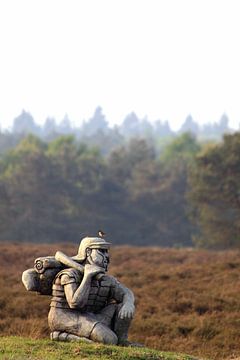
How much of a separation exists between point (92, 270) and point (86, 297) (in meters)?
0.42

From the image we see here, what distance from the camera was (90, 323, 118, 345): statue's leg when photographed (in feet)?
35.6

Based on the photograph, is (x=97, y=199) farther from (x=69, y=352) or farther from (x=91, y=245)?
(x=69, y=352)

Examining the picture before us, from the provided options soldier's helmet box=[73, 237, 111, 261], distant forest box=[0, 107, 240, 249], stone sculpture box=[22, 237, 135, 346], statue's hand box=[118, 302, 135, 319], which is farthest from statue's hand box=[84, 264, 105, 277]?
distant forest box=[0, 107, 240, 249]

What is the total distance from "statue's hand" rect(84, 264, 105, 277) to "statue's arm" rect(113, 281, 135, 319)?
391 millimetres

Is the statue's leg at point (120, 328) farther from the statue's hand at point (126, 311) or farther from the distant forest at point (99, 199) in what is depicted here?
the distant forest at point (99, 199)

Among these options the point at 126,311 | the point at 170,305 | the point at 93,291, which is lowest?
the point at 170,305

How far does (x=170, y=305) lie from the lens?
788 inches

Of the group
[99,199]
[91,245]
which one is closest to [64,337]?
[91,245]

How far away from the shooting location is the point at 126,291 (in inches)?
446

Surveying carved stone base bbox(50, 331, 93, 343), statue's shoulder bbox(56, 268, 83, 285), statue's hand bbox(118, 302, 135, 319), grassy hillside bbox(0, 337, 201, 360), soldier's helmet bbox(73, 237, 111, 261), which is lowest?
grassy hillside bbox(0, 337, 201, 360)

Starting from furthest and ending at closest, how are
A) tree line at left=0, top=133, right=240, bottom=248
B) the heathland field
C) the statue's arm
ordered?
tree line at left=0, top=133, right=240, bottom=248
the heathland field
the statue's arm

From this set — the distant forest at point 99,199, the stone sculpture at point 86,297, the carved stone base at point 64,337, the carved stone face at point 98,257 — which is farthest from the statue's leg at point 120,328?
the distant forest at point 99,199

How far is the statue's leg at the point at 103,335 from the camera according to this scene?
35.6 feet

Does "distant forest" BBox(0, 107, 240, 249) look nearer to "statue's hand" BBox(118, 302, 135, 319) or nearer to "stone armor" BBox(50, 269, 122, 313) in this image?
"stone armor" BBox(50, 269, 122, 313)
